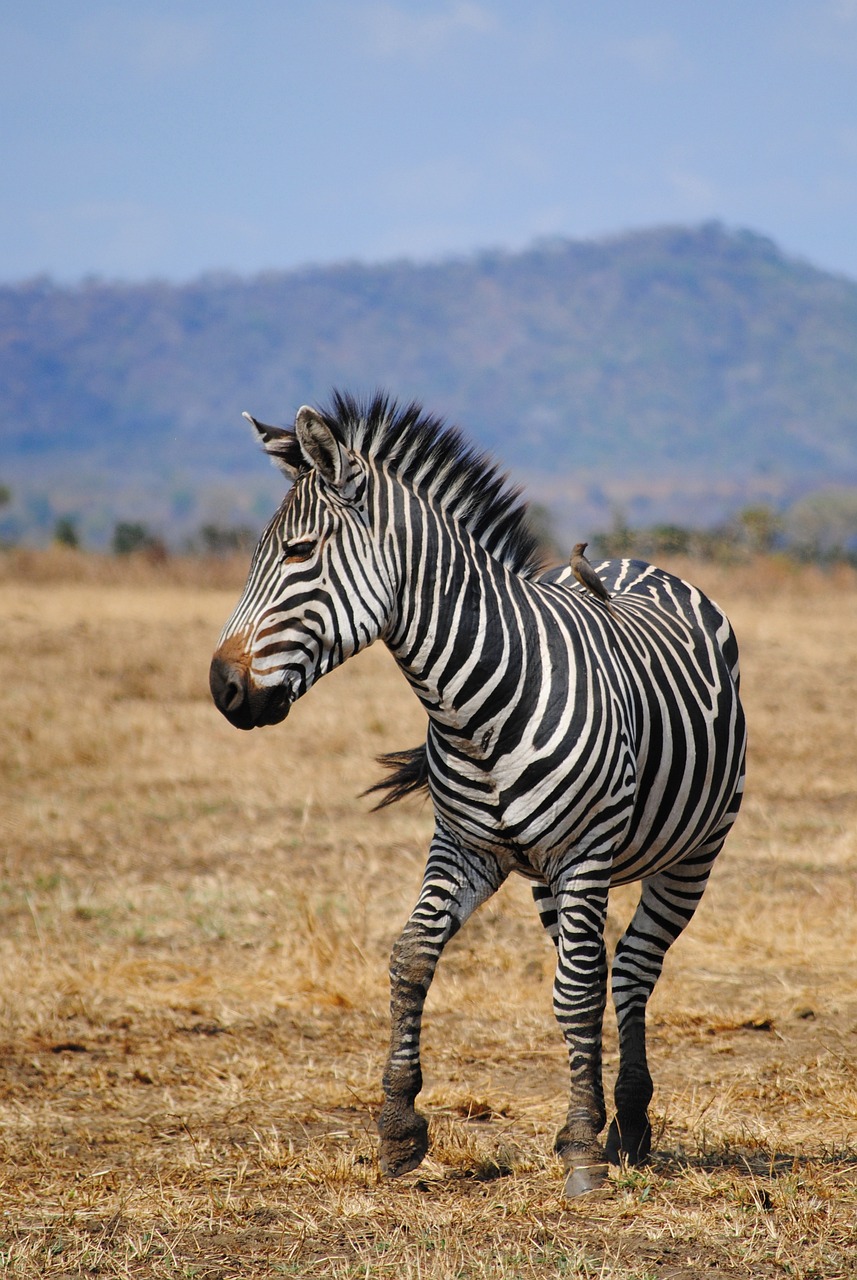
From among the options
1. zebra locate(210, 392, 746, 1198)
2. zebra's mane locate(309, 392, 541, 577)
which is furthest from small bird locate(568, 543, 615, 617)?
zebra's mane locate(309, 392, 541, 577)

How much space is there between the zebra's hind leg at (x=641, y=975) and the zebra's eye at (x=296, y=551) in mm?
1946

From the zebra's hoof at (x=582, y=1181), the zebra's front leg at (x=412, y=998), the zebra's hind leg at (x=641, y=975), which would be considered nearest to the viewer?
the zebra's hoof at (x=582, y=1181)

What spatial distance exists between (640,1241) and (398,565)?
81.9 inches

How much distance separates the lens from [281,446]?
4090 mm

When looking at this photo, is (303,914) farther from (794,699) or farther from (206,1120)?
(794,699)

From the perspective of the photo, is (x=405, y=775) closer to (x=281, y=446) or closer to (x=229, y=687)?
(x=229, y=687)

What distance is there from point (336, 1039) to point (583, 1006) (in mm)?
2098

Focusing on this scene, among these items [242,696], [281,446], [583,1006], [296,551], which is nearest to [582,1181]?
[583,1006]

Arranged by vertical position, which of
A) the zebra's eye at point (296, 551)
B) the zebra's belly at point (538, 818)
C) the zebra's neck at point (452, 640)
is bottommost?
the zebra's belly at point (538, 818)

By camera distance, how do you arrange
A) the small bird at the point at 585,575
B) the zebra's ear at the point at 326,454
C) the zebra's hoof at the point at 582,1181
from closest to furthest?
the zebra's ear at the point at 326,454, the zebra's hoof at the point at 582,1181, the small bird at the point at 585,575

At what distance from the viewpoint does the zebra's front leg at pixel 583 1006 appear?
4.01 meters

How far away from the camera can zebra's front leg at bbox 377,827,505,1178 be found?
4.12m

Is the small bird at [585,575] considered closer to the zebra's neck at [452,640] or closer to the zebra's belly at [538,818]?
the zebra's neck at [452,640]

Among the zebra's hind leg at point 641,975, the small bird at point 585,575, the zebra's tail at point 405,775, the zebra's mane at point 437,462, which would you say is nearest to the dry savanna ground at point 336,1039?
the zebra's hind leg at point 641,975
